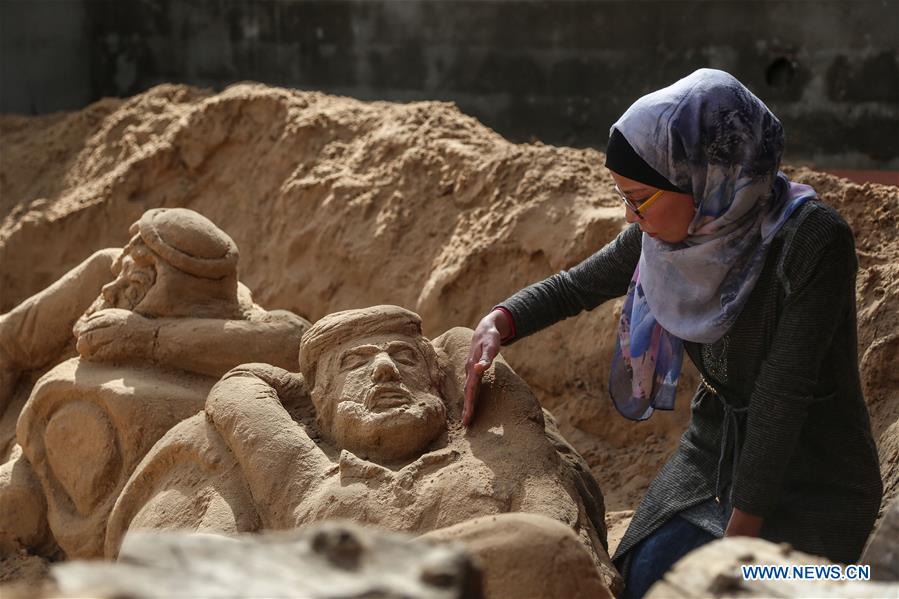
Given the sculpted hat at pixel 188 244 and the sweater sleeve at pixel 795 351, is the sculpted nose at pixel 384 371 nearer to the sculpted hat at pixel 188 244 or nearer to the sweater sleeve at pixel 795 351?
the sweater sleeve at pixel 795 351

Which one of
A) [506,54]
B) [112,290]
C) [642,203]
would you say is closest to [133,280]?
[112,290]

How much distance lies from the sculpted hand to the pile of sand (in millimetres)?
2035

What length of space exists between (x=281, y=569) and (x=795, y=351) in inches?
69.8

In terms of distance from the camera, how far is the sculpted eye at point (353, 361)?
4.04 metres

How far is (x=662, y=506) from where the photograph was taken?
380 centimetres

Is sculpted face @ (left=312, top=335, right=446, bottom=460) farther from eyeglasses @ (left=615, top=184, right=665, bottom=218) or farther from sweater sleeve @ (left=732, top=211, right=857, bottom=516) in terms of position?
sweater sleeve @ (left=732, top=211, right=857, bottom=516)

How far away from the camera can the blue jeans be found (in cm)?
371

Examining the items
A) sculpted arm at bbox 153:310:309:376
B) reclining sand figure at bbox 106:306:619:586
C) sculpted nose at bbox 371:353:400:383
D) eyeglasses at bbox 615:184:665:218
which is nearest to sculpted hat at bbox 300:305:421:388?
reclining sand figure at bbox 106:306:619:586

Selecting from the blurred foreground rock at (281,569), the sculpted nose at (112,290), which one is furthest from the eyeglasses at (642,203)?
the sculpted nose at (112,290)

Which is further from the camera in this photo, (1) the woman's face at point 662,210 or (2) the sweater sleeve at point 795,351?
(1) the woman's face at point 662,210

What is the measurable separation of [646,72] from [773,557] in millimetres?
5688

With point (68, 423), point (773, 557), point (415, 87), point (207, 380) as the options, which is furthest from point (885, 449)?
point (415, 87)

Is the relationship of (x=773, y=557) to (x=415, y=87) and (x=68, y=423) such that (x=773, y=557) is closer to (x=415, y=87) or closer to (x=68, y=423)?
(x=68, y=423)

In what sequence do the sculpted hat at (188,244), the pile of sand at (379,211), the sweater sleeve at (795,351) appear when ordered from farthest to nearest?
the pile of sand at (379,211) < the sculpted hat at (188,244) < the sweater sleeve at (795,351)
